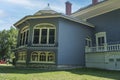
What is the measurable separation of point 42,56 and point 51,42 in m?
1.74

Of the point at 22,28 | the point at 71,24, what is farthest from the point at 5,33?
the point at 71,24

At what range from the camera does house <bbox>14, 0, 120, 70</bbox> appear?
816 inches

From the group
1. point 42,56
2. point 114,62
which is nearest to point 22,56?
point 42,56

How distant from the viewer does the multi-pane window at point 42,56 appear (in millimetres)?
20875

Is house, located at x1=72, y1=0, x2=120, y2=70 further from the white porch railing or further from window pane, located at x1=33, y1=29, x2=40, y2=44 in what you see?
window pane, located at x1=33, y1=29, x2=40, y2=44

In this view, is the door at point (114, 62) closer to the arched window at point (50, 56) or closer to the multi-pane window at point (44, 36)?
the arched window at point (50, 56)

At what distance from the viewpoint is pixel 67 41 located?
71.7 feet

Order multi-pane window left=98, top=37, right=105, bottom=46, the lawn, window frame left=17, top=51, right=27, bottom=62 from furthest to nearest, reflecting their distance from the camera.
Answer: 1. multi-pane window left=98, top=37, right=105, bottom=46
2. window frame left=17, top=51, right=27, bottom=62
3. the lawn

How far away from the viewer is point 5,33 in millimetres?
63375

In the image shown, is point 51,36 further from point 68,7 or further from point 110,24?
point 68,7

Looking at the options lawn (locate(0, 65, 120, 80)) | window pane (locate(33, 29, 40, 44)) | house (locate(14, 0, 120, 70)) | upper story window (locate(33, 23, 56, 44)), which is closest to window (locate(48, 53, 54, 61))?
house (locate(14, 0, 120, 70))

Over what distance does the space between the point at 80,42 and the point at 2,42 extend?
43.3 metres

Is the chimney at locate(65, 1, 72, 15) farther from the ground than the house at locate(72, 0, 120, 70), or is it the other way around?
the chimney at locate(65, 1, 72, 15)

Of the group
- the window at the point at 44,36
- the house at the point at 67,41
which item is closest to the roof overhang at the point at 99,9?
the house at the point at 67,41
